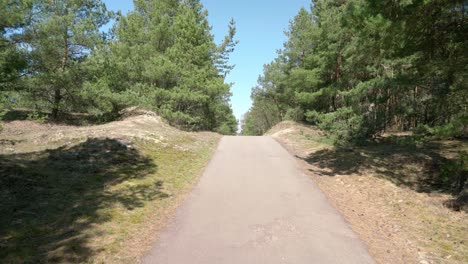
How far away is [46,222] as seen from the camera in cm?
624

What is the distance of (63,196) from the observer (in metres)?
7.68

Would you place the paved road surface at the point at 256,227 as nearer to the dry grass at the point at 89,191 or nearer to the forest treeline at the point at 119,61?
the dry grass at the point at 89,191

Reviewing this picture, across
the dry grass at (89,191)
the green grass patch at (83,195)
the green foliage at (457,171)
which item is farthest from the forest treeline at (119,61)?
the green foliage at (457,171)

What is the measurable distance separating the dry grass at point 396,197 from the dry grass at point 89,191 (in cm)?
443

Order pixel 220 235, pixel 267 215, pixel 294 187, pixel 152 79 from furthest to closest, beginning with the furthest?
pixel 152 79 < pixel 294 187 < pixel 267 215 < pixel 220 235

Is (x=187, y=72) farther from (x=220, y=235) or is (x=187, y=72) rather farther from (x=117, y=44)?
(x=220, y=235)

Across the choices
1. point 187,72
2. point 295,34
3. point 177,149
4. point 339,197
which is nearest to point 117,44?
point 187,72

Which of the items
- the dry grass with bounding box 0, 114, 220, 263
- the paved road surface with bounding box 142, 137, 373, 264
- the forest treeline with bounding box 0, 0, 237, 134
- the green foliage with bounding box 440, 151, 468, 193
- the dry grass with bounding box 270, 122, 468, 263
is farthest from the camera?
the forest treeline with bounding box 0, 0, 237, 134

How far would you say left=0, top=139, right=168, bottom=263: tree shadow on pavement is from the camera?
5.30 m

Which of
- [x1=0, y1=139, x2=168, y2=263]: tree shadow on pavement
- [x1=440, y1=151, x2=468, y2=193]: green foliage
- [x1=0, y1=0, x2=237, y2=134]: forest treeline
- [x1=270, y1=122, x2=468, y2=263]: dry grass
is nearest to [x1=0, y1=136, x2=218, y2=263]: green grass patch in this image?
[x1=0, y1=139, x2=168, y2=263]: tree shadow on pavement

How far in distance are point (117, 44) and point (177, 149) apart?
13.5 meters

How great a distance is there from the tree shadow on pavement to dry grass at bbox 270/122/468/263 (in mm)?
5149

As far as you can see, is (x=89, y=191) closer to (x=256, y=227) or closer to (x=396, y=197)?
(x=256, y=227)

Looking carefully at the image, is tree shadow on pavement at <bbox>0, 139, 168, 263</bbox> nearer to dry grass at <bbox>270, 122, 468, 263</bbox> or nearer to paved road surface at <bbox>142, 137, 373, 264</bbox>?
paved road surface at <bbox>142, 137, 373, 264</bbox>
